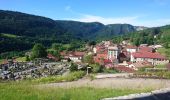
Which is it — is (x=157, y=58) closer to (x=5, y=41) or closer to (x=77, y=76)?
(x=5, y=41)

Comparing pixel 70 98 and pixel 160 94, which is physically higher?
pixel 160 94

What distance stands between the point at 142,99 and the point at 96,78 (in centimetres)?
1473

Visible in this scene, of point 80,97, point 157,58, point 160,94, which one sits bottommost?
point 157,58

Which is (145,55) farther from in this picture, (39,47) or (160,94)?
(160,94)

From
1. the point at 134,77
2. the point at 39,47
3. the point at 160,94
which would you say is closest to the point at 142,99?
the point at 160,94

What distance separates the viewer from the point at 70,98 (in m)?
7.00

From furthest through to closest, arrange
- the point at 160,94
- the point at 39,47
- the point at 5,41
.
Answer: the point at 5,41
the point at 39,47
the point at 160,94

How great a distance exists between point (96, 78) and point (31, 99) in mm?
11578

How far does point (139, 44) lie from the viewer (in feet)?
513

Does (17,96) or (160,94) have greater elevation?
(160,94)

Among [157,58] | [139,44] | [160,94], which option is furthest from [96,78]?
[139,44]

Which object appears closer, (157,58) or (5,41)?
(157,58)

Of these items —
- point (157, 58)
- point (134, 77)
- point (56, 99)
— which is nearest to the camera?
point (56, 99)

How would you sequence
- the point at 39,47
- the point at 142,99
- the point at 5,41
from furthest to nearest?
1. the point at 5,41
2. the point at 39,47
3. the point at 142,99
